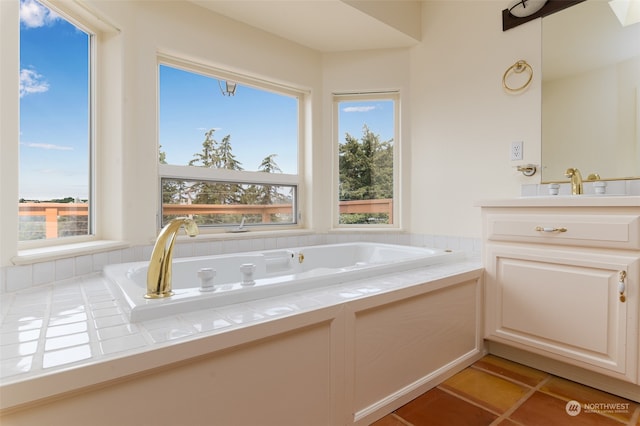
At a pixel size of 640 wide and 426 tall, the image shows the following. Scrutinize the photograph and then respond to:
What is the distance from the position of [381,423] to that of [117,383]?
1009 mm

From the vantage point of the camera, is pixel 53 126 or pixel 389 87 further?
pixel 389 87

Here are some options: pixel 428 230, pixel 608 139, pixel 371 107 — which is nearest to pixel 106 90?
pixel 371 107

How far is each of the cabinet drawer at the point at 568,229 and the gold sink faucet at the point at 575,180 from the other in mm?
377

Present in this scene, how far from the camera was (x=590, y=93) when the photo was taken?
1.92 m

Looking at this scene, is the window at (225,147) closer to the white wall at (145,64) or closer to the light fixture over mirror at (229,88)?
the light fixture over mirror at (229,88)

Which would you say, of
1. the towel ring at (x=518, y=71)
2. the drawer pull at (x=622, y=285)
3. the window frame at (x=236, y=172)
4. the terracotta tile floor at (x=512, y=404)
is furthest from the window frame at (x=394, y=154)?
the drawer pull at (x=622, y=285)

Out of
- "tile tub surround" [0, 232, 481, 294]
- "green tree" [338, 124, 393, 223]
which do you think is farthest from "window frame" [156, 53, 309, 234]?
"green tree" [338, 124, 393, 223]

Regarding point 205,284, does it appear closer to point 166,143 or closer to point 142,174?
point 142,174

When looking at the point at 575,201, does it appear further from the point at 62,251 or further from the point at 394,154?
the point at 62,251

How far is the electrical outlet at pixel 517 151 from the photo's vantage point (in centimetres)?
217

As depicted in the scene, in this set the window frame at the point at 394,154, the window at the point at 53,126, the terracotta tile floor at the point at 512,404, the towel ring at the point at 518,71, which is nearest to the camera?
the terracotta tile floor at the point at 512,404
